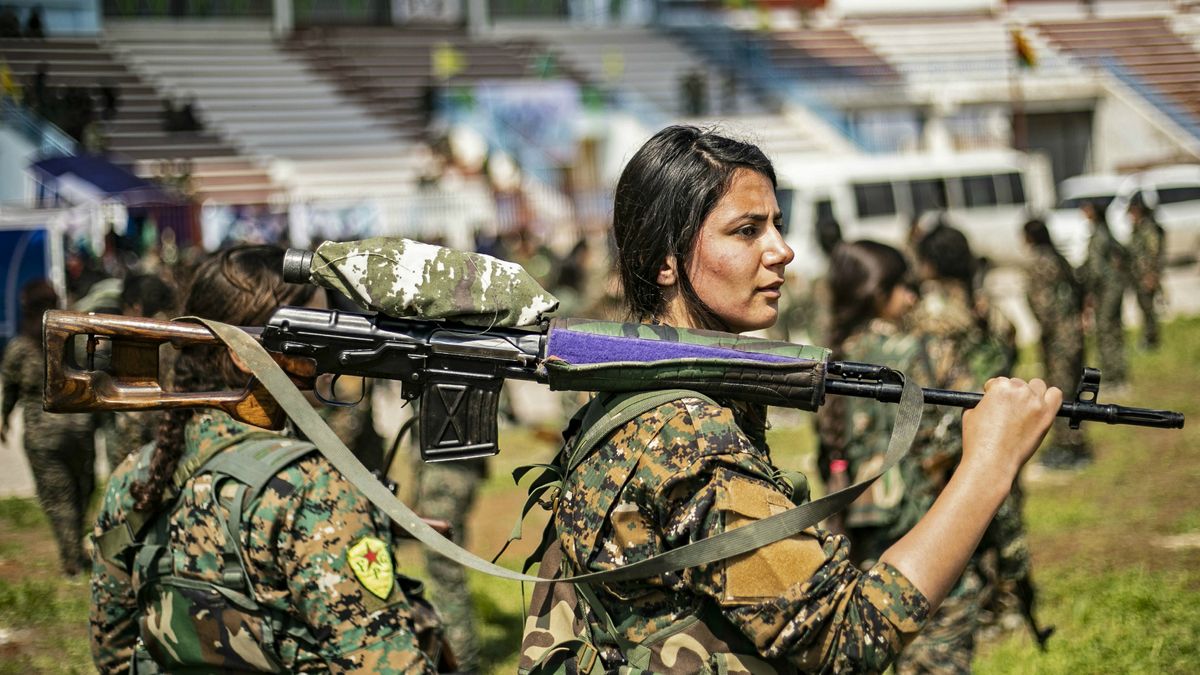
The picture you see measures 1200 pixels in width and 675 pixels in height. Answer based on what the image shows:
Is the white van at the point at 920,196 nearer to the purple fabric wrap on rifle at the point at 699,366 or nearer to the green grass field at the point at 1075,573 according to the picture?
the green grass field at the point at 1075,573

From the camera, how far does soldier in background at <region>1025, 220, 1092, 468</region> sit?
9383mm

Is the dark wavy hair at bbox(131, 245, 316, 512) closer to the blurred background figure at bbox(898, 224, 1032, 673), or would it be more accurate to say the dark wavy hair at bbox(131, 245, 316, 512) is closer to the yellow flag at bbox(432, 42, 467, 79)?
the blurred background figure at bbox(898, 224, 1032, 673)

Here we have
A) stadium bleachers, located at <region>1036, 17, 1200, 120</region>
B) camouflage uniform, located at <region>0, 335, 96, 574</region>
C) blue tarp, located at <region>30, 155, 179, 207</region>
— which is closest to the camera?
camouflage uniform, located at <region>0, 335, 96, 574</region>

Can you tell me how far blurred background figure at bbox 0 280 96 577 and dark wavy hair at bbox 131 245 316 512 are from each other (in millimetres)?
4406

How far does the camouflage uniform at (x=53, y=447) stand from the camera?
695 cm

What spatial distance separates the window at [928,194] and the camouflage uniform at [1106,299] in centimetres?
868

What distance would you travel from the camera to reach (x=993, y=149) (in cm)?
2889

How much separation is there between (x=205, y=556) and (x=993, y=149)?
28.4 meters

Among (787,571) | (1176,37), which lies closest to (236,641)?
(787,571)

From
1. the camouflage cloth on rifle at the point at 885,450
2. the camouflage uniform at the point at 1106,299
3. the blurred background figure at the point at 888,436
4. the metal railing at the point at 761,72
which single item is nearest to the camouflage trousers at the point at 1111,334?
the camouflage uniform at the point at 1106,299

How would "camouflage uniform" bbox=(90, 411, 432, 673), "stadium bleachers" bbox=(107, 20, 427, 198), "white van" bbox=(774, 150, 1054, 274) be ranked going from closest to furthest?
"camouflage uniform" bbox=(90, 411, 432, 673)
"white van" bbox=(774, 150, 1054, 274)
"stadium bleachers" bbox=(107, 20, 427, 198)

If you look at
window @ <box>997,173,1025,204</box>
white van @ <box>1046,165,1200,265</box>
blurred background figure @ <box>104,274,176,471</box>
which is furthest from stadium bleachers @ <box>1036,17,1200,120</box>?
blurred background figure @ <box>104,274,176,471</box>

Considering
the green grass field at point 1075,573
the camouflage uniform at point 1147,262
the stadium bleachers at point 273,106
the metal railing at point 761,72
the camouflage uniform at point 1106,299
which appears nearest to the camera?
the green grass field at point 1075,573

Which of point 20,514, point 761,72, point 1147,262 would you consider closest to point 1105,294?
point 1147,262
